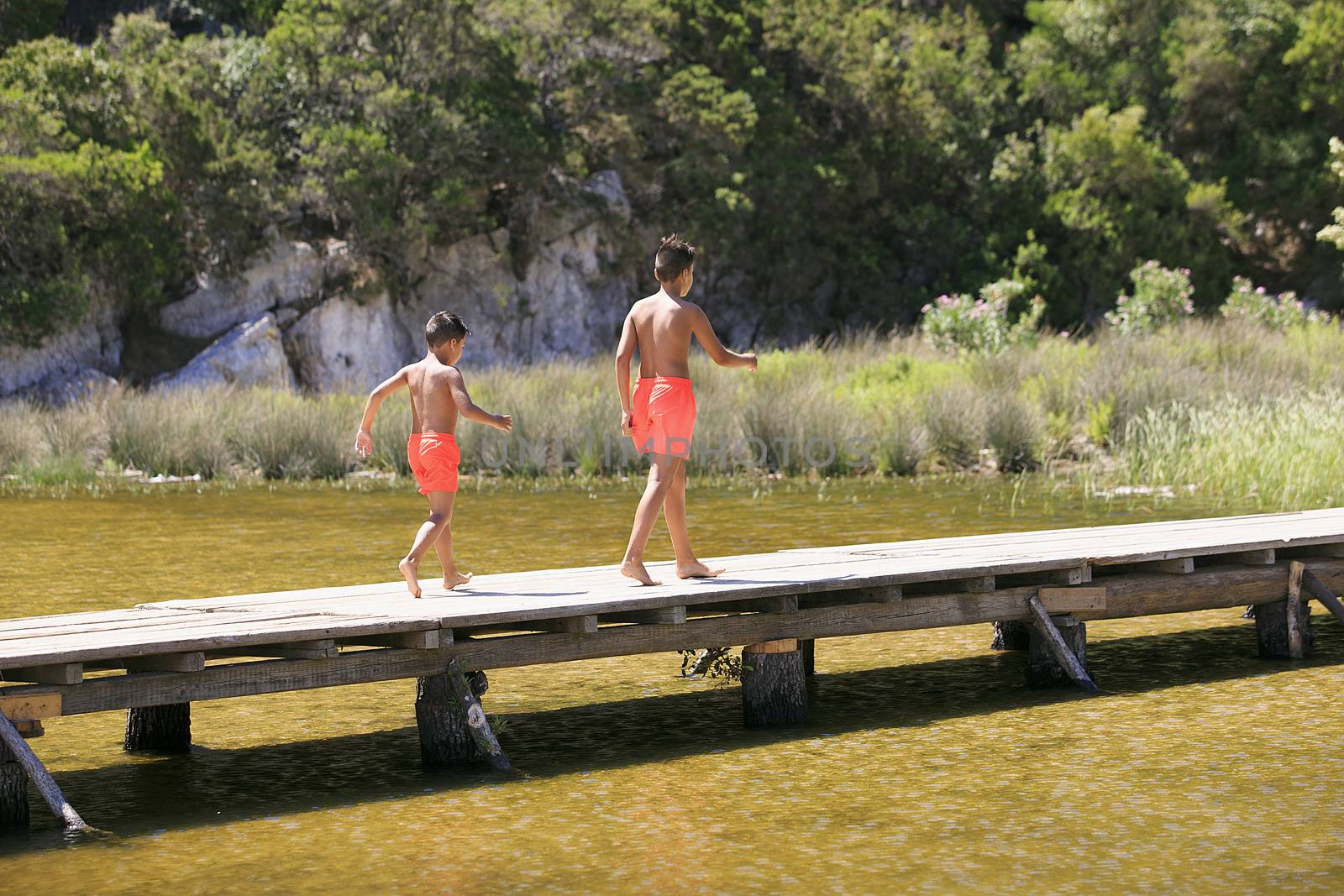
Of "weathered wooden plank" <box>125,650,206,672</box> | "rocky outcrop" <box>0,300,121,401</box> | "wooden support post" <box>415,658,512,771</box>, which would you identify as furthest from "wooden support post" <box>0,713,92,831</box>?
"rocky outcrop" <box>0,300,121,401</box>

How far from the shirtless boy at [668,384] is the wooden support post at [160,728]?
6.18 feet

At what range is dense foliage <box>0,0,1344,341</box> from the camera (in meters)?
28.8

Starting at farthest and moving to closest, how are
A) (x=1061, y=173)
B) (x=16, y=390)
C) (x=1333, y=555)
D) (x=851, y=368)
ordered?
(x=1061, y=173)
(x=16, y=390)
(x=851, y=368)
(x=1333, y=555)

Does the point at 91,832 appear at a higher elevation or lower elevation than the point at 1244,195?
lower

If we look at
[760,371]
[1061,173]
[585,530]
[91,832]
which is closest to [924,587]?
[91,832]

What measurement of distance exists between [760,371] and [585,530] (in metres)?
7.46

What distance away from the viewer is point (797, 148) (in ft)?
118

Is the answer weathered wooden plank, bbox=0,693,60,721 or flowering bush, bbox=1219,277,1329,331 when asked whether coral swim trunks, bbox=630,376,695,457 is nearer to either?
weathered wooden plank, bbox=0,693,60,721

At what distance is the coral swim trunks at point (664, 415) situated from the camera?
720 centimetres

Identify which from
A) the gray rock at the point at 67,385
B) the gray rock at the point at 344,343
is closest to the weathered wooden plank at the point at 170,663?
the gray rock at the point at 67,385

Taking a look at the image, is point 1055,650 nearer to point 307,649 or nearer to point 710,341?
point 710,341

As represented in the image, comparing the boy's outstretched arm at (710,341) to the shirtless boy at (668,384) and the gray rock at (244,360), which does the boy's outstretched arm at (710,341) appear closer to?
the shirtless boy at (668,384)

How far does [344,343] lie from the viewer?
99.6 ft

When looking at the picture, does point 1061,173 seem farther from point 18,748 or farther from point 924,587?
point 18,748
